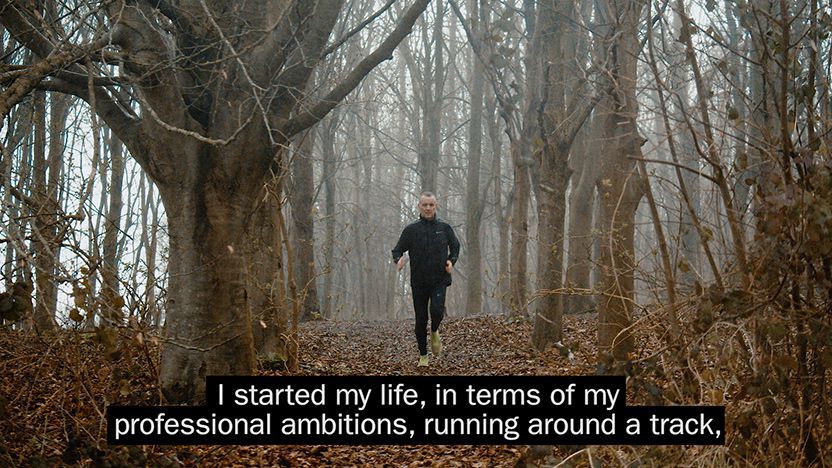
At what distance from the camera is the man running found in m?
9.12

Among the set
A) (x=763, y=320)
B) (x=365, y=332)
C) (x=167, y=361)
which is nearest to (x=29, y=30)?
(x=167, y=361)

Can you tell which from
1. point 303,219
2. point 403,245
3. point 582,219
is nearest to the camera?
point 403,245

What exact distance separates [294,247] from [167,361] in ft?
31.3

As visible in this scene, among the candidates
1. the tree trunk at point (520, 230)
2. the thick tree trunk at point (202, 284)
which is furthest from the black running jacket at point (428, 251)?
the tree trunk at point (520, 230)

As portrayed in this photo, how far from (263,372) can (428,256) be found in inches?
87.3

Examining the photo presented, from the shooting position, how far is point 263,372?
8.66 meters

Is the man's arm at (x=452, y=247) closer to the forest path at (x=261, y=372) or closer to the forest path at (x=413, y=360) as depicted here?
the forest path at (x=413, y=360)

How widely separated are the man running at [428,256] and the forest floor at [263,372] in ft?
2.81

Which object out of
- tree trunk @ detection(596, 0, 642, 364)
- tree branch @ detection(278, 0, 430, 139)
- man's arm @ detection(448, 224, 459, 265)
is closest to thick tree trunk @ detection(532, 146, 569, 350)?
man's arm @ detection(448, 224, 459, 265)

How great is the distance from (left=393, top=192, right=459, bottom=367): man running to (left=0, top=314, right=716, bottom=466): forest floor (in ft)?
2.81

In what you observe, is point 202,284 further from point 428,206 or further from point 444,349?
point 444,349

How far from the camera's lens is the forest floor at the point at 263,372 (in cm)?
471

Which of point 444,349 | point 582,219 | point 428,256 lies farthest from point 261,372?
point 582,219

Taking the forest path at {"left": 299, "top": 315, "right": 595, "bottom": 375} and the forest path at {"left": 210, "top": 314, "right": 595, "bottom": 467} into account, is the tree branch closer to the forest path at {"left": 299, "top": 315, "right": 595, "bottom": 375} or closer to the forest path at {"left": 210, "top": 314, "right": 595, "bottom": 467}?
the forest path at {"left": 210, "top": 314, "right": 595, "bottom": 467}
